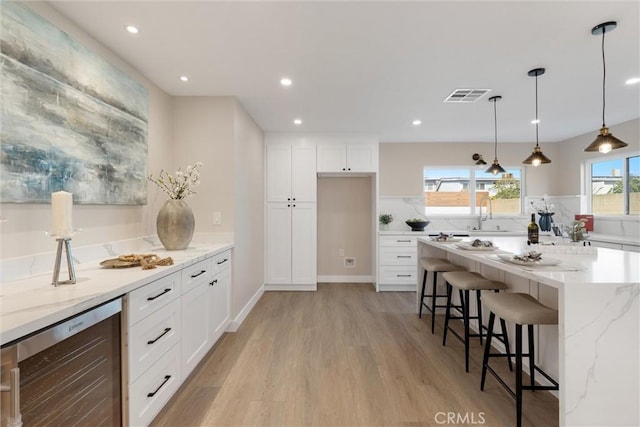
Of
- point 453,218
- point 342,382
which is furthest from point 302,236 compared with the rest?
point 453,218

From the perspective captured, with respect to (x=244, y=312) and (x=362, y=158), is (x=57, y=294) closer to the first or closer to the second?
(x=244, y=312)

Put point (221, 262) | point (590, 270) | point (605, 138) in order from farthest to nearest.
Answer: point (221, 262) → point (605, 138) → point (590, 270)

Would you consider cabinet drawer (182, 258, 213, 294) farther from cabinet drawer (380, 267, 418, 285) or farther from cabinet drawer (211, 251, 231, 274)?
cabinet drawer (380, 267, 418, 285)

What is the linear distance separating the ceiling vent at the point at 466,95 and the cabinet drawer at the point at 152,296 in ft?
10.1

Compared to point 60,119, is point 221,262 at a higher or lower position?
lower

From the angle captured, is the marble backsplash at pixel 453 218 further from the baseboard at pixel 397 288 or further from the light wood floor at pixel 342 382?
the light wood floor at pixel 342 382

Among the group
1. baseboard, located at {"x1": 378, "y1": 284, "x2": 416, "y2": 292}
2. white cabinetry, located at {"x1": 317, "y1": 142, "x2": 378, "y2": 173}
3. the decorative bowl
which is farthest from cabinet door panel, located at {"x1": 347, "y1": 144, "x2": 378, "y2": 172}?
baseboard, located at {"x1": 378, "y1": 284, "x2": 416, "y2": 292}

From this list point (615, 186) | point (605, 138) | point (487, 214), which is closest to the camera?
point (605, 138)

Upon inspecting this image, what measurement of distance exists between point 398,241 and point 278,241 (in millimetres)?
1867

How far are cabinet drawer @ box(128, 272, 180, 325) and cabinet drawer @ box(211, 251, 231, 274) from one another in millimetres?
664

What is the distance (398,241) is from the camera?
Answer: 15.1ft

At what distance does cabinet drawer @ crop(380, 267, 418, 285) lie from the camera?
4.61 meters

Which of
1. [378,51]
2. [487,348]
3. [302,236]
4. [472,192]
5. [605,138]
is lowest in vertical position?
[487,348]

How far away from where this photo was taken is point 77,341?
45.9 inches
